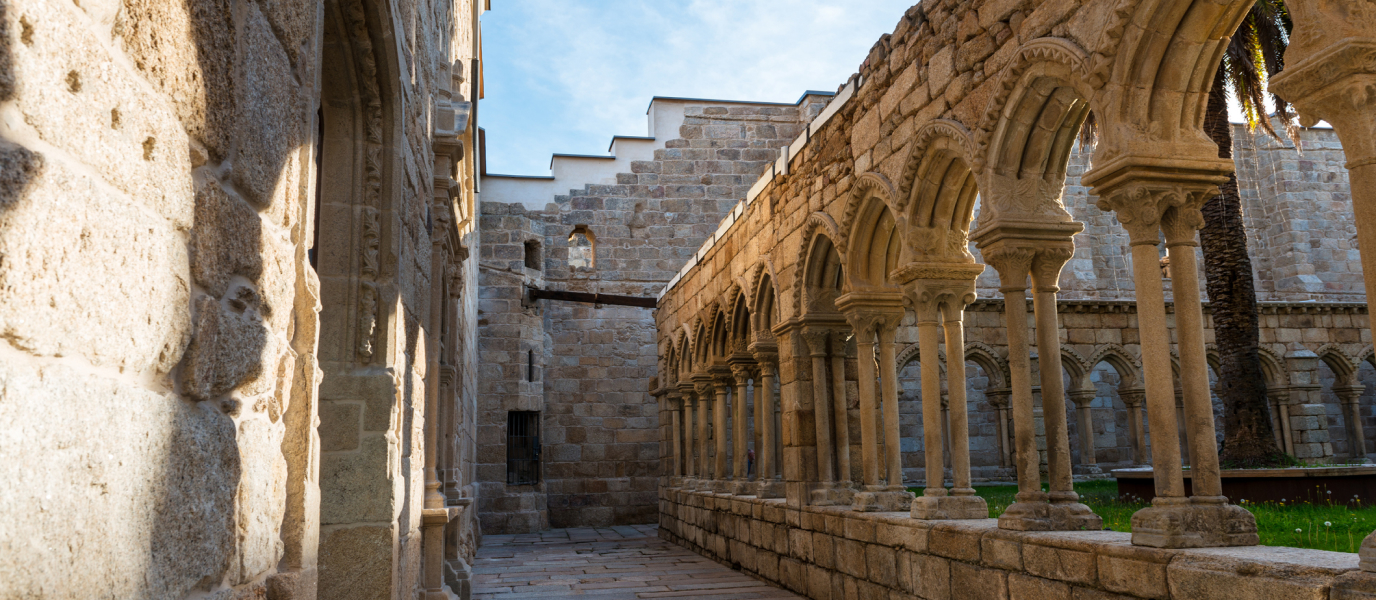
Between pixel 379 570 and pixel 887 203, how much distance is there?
3823 mm

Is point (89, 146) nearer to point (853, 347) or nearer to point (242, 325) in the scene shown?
point (242, 325)

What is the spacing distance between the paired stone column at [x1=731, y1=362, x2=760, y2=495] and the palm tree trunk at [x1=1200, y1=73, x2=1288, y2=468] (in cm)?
431

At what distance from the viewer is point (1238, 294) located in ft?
27.8

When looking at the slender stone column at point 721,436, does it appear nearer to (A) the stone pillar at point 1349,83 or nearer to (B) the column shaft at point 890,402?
(B) the column shaft at point 890,402

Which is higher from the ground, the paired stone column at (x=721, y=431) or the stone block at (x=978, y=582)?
the paired stone column at (x=721, y=431)

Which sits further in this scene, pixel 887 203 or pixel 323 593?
pixel 887 203

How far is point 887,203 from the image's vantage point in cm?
589

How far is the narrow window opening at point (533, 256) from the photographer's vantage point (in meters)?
15.3

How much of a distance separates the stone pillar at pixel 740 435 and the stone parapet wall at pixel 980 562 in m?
0.40

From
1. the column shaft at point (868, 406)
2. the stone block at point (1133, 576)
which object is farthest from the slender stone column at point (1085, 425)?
the stone block at point (1133, 576)

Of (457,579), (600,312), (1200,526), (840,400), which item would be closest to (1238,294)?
(840,400)

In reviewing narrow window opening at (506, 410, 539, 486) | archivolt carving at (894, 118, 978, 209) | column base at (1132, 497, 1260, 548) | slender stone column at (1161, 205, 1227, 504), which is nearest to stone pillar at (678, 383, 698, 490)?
narrow window opening at (506, 410, 539, 486)

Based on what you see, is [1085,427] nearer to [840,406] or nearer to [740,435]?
[740,435]

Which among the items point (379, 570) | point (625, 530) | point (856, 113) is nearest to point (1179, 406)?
point (625, 530)
